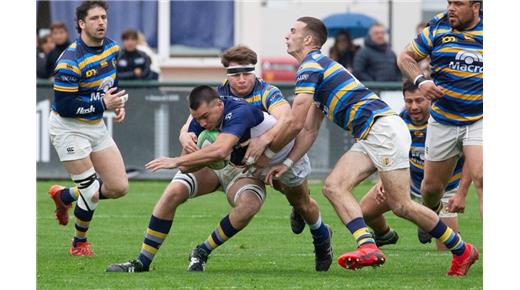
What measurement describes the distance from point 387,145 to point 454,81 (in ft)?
3.39

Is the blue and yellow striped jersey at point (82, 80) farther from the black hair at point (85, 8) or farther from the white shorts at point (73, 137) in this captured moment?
the black hair at point (85, 8)

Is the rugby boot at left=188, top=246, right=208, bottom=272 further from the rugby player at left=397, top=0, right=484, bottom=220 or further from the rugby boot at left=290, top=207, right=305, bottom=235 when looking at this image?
the rugby player at left=397, top=0, right=484, bottom=220

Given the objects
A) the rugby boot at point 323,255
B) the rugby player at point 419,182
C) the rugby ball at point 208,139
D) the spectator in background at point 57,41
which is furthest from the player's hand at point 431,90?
the spectator in background at point 57,41

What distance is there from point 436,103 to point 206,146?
2.17 m

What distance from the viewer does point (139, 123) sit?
60.7ft

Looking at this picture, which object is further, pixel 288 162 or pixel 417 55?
pixel 417 55

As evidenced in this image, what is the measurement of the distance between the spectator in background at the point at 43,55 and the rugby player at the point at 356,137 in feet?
37.4

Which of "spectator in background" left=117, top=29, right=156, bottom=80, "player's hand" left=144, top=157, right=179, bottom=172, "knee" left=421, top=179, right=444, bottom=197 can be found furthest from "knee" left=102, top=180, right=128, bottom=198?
"spectator in background" left=117, top=29, right=156, bottom=80

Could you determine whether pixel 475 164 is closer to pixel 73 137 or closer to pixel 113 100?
pixel 113 100

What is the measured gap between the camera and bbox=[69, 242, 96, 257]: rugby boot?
1064 cm

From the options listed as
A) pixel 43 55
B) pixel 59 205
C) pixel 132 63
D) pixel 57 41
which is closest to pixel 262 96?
pixel 59 205

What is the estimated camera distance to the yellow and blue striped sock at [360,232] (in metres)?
8.65

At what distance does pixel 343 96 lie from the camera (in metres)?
8.90
